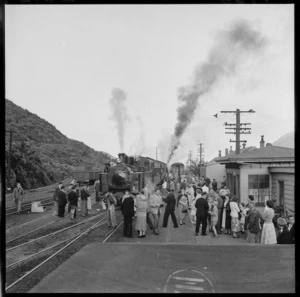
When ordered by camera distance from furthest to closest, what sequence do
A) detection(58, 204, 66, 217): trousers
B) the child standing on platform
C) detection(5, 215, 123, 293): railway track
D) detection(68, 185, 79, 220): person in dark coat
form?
detection(58, 204, 66, 217): trousers
detection(68, 185, 79, 220): person in dark coat
the child standing on platform
detection(5, 215, 123, 293): railway track

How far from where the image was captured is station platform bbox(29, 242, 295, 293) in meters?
3.43

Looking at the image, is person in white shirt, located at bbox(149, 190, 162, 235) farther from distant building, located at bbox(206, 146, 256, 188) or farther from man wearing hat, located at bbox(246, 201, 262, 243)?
distant building, located at bbox(206, 146, 256, 188)

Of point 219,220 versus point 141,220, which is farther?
point 219,220

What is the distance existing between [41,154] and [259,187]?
857cm

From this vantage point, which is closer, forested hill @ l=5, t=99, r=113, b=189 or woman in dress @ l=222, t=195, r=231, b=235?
woman in dress @ l=222, t=195, r=231, b=235

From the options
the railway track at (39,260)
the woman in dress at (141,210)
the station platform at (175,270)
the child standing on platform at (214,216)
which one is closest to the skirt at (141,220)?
the woman in dress at (141,210)

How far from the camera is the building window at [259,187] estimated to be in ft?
35.5

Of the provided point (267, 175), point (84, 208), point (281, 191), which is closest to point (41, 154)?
point (84, 208)

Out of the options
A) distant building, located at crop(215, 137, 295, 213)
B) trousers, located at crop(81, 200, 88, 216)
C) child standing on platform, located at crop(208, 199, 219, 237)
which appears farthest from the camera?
trousers, located at crop(81, 200, 88, 216)

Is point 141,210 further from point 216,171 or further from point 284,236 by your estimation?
point 216,171

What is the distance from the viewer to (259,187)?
36.1 feet

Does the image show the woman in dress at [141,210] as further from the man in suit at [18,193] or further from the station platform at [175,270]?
the man in suit at [18,193]

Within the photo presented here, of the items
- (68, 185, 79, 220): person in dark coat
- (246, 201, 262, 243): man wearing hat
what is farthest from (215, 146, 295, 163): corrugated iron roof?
(68, 185, 79, 220): person in dark coat

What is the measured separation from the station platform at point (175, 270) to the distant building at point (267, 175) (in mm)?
5759
